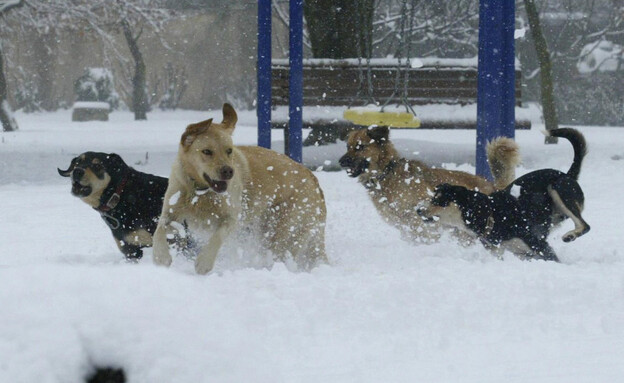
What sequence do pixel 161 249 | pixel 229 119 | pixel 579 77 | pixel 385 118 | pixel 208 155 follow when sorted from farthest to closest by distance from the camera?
pixel 579 77 < pixel 385 118 < pixel 229 119 < pixel 161 249 < pixel 208 155

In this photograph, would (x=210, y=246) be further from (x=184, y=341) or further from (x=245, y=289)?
(x=184, y=341)

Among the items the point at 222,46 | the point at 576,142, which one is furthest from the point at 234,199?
the point at 222,46

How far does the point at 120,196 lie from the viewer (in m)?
6.01

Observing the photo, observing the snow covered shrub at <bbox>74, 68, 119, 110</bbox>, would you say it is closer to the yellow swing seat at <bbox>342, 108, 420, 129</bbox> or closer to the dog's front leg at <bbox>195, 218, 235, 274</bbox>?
the yellow swing seat at <bbox>342, 108, 420, 129</bbox>

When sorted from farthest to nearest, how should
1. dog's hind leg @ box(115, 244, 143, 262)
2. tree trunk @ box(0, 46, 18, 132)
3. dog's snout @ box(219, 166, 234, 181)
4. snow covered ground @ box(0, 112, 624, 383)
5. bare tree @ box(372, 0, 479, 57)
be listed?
1. tree trunk @ box(0, 46, 18, 132)
2. bare tree @ box(372, 0, 479, 57)
3. dog's hind leg @ box(115, 244, 143, 262)
4. dog's snout @ box(219, 166, 234, 181)
5. snow covered ground @ box(0, 112, 624, 383)

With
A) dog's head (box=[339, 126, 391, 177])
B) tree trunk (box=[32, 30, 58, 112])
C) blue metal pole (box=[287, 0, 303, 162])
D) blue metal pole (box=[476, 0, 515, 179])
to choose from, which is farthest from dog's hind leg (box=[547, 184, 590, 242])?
tree trunk (box=[32, 30, 58, 112])

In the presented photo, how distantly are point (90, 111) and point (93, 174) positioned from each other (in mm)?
29743

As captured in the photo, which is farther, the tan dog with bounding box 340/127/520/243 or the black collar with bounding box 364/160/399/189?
the black collar with bounding box 364/160/399/189

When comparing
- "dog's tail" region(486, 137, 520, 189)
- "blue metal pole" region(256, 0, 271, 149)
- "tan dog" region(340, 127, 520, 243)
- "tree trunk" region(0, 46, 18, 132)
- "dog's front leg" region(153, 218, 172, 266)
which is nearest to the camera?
"dog's front leg" region(153, 218, 172, 266)

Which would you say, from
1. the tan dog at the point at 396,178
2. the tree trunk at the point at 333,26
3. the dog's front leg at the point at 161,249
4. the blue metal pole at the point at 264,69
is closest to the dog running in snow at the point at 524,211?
the tan dog at the point at 396,178

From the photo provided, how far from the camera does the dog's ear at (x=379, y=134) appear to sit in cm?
788

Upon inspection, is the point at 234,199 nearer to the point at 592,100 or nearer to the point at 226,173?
the point at 226,173

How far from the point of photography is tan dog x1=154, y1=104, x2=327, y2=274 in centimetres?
529

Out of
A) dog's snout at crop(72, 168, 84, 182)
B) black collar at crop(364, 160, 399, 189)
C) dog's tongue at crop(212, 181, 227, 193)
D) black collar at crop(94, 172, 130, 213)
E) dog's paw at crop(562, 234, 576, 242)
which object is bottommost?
dog's paw at crop(562, 234, 576, 242)
